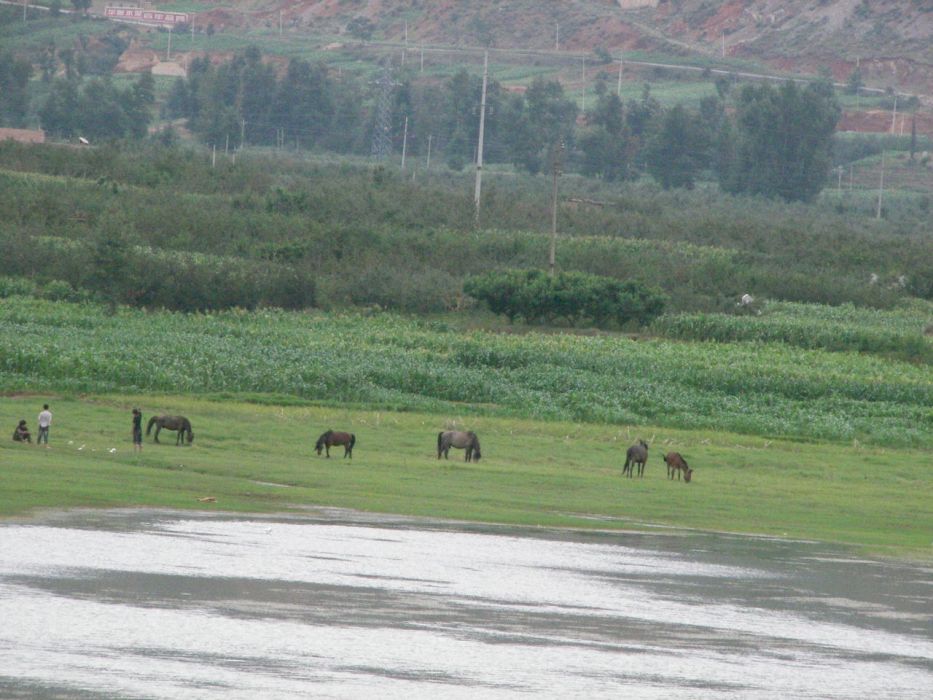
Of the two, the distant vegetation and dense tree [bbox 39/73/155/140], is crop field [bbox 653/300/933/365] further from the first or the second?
dense tree [bbox 39/73/155/140]

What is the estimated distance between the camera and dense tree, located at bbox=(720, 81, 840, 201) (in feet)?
545

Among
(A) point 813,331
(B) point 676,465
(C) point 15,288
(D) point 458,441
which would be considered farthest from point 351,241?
(B) point 676,465

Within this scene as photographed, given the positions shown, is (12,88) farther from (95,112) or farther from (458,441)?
(458,441)

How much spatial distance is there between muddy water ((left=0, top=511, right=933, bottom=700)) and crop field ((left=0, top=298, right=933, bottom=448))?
2523 centimetres

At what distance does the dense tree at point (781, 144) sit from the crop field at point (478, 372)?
99456mm

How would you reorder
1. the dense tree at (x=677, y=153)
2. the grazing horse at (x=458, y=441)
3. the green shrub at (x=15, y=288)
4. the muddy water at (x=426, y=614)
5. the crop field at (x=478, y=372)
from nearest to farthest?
the muddy water at (x=426, y=614)
the grazing horse at (x=458, y=441)
the crop field at (x=478, y=372)
the green shrub at (x=15, y=288)
the dense tree at (x=677, y=153)

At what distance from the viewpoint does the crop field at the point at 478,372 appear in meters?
51.0

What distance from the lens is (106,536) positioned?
22766mm

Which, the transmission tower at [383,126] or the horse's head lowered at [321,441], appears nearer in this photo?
the horse's head lowered at [321,441]

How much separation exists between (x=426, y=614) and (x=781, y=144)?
157m

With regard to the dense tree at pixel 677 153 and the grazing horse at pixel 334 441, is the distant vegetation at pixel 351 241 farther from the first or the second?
the grazing horse at pixel 334 441

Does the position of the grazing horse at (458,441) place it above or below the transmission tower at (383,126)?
below

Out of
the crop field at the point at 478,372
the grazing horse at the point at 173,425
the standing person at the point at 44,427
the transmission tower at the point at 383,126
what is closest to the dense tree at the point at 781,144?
the transmission tower at the point at 383,126

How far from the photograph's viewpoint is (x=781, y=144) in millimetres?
169750
